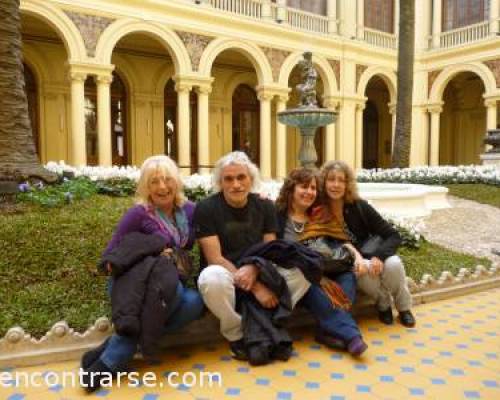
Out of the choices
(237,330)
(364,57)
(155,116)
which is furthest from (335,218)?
(364,57)

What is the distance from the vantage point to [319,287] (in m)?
3.29

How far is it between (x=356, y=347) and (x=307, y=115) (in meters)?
7.04

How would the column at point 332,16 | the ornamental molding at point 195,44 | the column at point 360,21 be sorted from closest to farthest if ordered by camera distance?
the ornamental molding at point 195,44, the column at point 332,16, the column at point 360,21

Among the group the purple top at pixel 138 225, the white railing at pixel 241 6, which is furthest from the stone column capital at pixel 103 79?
the purple top at pixel 138 225

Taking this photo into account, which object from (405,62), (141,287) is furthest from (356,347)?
(405,62)

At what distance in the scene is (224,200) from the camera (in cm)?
327

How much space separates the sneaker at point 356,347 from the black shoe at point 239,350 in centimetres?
67

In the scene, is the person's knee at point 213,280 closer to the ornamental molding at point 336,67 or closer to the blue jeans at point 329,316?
the blue jeans at point 329,316

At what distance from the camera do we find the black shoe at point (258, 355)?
9.58ft

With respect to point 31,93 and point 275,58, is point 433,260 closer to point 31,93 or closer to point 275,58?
point 275,58

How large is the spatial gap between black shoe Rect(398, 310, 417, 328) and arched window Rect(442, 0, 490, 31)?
1906cm

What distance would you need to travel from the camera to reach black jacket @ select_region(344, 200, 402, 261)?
12.0ft

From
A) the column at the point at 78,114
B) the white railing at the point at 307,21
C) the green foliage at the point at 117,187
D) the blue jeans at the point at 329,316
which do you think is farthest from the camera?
the white railing at the point at 307,21

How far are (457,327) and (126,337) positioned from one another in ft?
7.94
